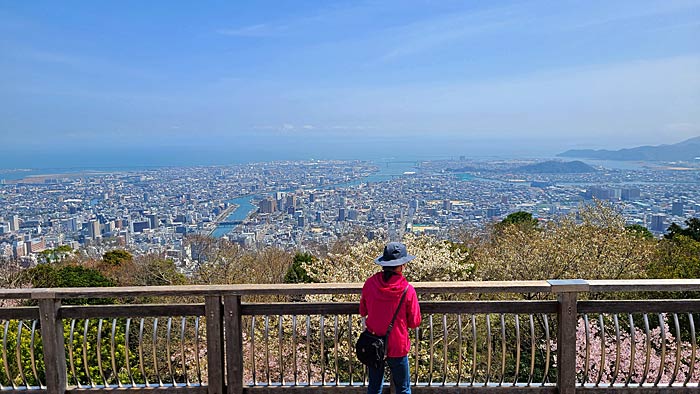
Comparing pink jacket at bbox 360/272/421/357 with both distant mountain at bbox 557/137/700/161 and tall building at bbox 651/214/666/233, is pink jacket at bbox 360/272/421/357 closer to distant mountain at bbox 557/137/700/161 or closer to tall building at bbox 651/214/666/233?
tall building at bbox 651/214/666/233

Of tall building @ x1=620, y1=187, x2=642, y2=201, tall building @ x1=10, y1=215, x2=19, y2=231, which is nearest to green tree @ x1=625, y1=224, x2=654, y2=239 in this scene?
tall building @ x1=620, y1=187, x2=642, y2=201

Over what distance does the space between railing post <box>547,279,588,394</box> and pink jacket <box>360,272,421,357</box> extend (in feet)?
3.30

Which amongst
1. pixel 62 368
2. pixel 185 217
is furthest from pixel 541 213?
pixel 185 217

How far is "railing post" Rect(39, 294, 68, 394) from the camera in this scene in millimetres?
3248

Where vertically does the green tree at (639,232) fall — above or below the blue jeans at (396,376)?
below

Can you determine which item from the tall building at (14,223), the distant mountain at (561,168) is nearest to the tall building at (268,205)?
the tall building at (14,223)

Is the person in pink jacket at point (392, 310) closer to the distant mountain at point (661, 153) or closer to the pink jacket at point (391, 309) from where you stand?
the pink jacket at point (391, 309)

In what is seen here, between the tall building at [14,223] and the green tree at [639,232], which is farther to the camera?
the tall building at [14,223]

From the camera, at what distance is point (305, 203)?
163 feet

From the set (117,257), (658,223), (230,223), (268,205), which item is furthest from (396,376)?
(268,205)

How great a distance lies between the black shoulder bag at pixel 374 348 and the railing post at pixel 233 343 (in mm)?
866

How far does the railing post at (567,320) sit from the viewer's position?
3.18 metres

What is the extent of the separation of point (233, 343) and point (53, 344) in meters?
1.28

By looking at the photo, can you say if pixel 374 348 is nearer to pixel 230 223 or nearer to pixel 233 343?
pixel 233 343
